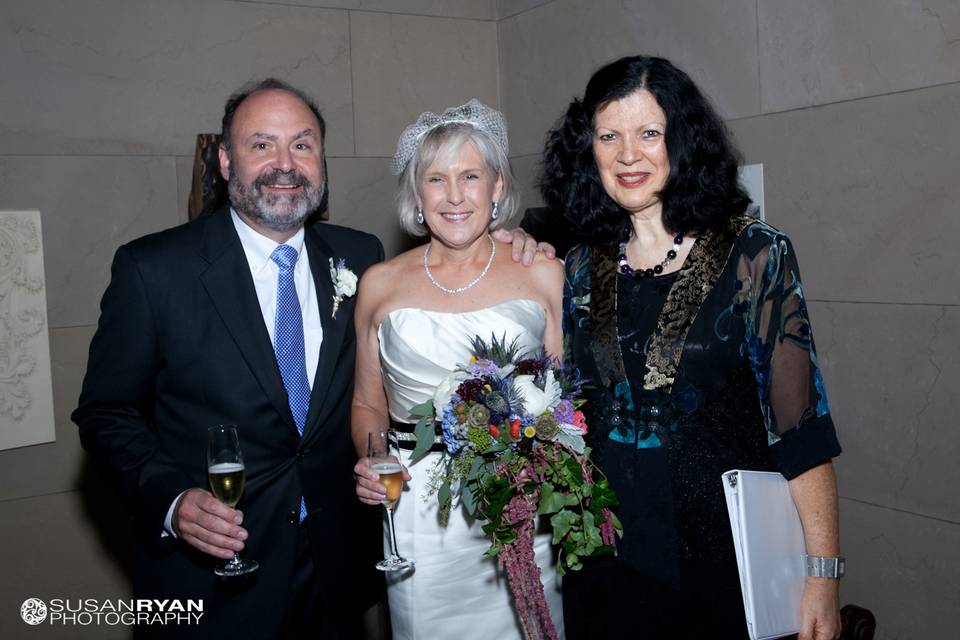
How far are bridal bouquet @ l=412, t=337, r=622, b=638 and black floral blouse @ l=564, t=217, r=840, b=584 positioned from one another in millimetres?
112

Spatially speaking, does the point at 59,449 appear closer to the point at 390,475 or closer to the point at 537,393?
the point at 390,475

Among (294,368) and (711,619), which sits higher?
(294,368)

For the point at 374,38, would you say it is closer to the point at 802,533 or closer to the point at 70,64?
the point at 70,64

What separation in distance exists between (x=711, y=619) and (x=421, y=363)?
1157mm

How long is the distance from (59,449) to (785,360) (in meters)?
3.66

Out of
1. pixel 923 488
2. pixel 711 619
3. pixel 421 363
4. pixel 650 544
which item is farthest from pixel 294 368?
pixel 923 488

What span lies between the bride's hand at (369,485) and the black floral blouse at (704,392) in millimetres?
591

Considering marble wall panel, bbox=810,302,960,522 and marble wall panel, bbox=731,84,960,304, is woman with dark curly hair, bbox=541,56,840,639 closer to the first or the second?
marble wall panel, bbox=731,84,960,304

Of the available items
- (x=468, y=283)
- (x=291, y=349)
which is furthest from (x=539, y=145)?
(x=291, y=349)

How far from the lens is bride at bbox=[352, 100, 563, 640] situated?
284 centimetres

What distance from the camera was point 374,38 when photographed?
5.31m

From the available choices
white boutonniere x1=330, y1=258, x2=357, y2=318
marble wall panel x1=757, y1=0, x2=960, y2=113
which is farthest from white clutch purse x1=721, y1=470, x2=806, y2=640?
marble wall panel x1=757, y1=0, x2=960, y2=113

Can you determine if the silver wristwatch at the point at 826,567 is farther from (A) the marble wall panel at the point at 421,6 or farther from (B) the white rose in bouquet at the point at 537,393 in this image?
(A) the marble wall panel at the point at 421,6

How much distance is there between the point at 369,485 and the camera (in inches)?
96.3
